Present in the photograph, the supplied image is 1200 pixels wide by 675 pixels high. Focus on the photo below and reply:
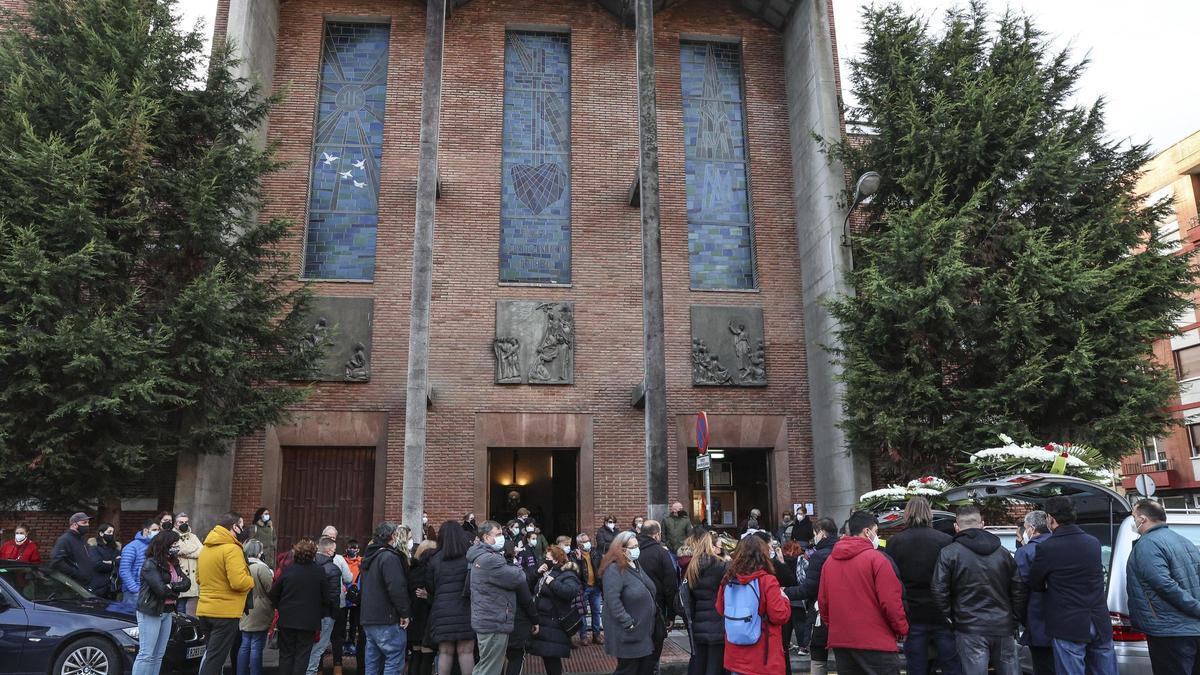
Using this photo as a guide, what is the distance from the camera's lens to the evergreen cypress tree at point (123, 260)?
1123 centimetres

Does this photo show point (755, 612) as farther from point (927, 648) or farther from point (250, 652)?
point (250, 652)

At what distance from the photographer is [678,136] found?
18844 mm

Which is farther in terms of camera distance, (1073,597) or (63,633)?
(63,633)

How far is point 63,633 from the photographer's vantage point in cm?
828

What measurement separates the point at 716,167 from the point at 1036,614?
14.0 metres

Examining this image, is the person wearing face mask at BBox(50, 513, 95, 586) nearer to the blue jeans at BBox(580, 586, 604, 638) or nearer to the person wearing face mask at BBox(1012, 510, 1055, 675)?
the blue jeans at BBox(580, 586, 604, 638)

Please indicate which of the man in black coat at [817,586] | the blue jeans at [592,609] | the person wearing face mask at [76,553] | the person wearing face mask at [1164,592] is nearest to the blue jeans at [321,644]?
the blue jeans at [592,609]

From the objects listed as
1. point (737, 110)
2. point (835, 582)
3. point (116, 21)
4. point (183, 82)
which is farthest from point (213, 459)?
point (737, 110)

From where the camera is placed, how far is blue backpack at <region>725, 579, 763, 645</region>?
18.6 ft

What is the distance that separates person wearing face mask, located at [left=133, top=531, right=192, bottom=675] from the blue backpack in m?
5.10

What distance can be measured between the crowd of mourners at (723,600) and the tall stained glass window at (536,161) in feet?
32.2

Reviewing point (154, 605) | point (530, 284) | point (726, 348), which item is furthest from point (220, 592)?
point (726, 348)

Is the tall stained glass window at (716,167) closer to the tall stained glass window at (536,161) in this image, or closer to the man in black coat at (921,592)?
the tall stained glass window at (536,161)

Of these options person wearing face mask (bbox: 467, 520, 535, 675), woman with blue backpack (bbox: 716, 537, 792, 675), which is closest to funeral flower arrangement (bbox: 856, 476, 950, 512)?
woman with blue backpack (bbox: 716, 537, 792, 675)
